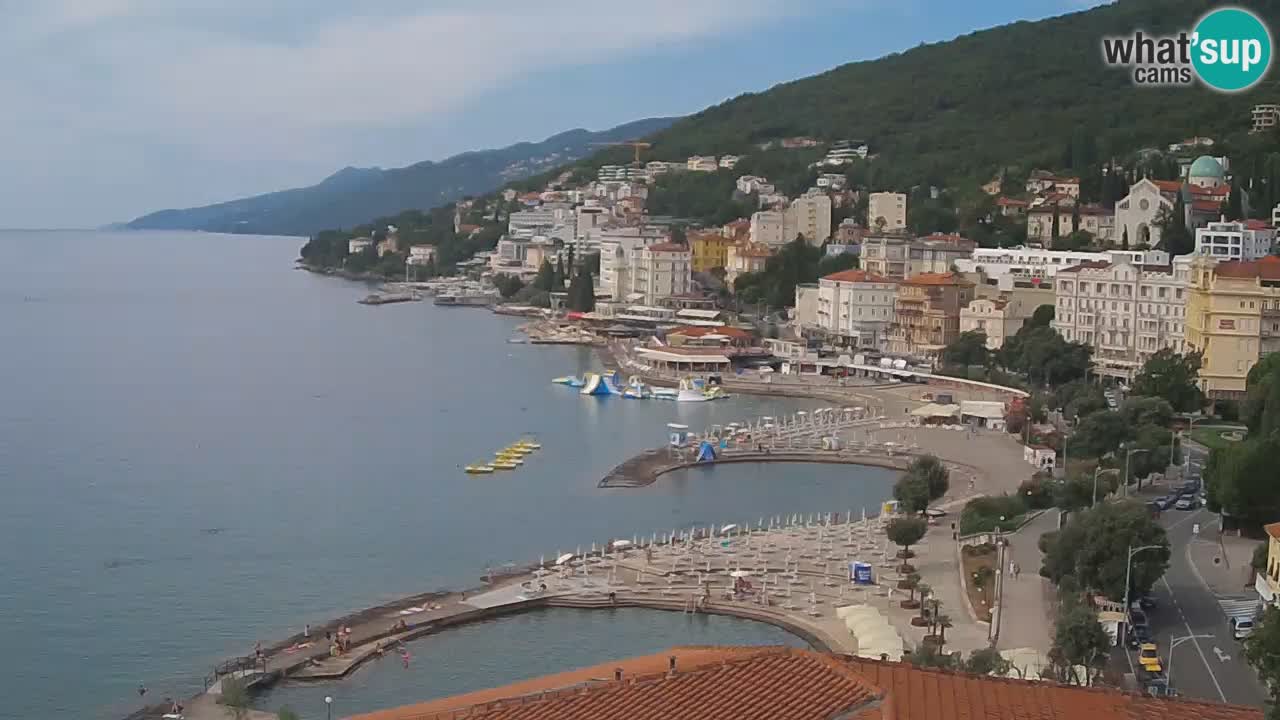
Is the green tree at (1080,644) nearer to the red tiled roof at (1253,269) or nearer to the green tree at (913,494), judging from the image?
the green tree at (913,494)

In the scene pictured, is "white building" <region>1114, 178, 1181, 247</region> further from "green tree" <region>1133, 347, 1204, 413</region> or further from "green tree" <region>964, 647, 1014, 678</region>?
"green tree" <region>964, 647, 1014, 678</region>

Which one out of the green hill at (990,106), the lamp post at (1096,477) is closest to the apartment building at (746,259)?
the green hill at (990,106)

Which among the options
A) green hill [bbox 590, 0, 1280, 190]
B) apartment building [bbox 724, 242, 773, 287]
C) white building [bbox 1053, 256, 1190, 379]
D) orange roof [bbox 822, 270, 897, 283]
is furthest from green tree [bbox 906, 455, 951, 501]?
green hill [bbox 590, 0, 1280, 190]

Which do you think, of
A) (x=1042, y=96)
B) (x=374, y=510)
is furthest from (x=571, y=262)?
(x=374, y=510)

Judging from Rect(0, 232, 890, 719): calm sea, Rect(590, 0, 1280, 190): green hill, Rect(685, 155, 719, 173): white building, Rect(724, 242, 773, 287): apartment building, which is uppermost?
Rect(590, 0, 1280, 190): green hill

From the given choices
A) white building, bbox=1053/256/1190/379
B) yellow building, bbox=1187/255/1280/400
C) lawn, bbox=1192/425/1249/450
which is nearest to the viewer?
lawn, bbox=1192/425/1249/450

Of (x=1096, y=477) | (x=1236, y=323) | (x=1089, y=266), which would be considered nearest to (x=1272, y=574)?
(x=1096, y=477)
